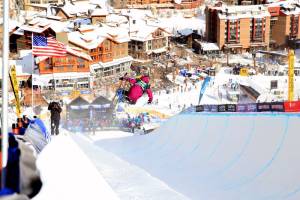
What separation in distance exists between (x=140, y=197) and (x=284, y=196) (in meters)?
→ 1.46

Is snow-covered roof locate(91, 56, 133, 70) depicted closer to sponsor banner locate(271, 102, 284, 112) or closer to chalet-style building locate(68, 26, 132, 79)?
chalet-style building locate(68, 26, 132, 79)

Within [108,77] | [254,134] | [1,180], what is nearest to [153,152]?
[254,134]

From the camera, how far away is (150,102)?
43.7 ft

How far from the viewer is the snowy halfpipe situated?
4820 mm

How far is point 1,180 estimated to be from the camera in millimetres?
2785

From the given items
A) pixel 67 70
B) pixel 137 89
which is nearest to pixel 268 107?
pixel 137 89

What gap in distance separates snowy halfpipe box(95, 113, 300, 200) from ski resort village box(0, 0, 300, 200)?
2cm

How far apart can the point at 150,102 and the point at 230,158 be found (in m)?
7.64

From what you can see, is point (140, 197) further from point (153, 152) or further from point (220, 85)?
point (220, 85)

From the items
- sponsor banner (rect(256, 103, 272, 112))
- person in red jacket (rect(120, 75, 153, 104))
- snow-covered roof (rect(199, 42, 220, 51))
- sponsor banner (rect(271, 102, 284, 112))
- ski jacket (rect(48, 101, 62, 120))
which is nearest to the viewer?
ski jacket (rect(48, 101, 62, 120))

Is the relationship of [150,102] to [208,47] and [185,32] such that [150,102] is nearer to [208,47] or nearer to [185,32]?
[208,47]

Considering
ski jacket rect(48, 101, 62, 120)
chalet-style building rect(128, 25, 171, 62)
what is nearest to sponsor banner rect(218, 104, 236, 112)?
ski jacket rect(48, 101, 62, 120)

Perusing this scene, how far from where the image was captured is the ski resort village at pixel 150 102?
3.51 meters

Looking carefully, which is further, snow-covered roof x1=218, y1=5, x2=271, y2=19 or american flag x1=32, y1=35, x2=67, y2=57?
snow-covered roof x1=218, y1=5, x2=271, y2=19
